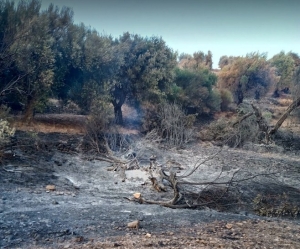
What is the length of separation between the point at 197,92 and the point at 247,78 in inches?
287

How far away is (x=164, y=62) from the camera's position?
1744cm

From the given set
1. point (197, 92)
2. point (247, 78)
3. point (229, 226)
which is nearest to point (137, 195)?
point (229, 226)

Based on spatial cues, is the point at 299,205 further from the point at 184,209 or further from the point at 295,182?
the point at 184,209

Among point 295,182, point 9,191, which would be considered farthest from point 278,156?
point 9,191

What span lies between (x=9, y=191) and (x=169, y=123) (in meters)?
9.06

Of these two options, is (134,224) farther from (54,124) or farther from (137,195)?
(54,124)

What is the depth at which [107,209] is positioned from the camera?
241 inches

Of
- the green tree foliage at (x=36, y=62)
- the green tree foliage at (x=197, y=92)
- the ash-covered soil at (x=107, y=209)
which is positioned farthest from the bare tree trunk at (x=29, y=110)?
A: the green tree foliage at (x=197, y=92)

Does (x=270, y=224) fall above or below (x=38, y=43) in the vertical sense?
below

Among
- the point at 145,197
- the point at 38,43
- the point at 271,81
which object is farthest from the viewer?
the point at 271,81

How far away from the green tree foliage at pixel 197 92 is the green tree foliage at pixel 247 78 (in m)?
4.48

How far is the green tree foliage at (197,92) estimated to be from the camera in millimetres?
21047

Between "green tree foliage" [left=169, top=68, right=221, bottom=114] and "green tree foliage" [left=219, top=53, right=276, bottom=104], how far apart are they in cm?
448

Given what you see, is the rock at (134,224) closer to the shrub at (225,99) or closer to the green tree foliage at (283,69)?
the shrub at (225,99)
